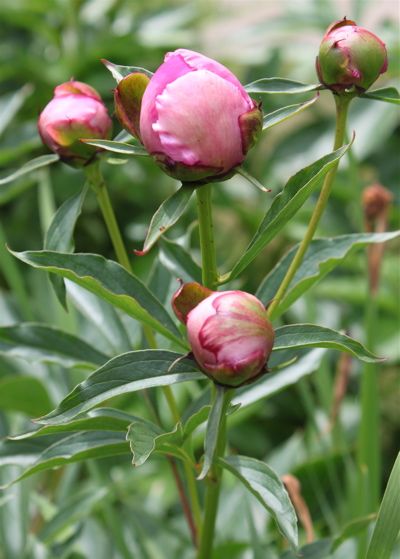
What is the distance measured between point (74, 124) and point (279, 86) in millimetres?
137

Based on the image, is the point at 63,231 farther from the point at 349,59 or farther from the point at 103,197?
the point at 349,59

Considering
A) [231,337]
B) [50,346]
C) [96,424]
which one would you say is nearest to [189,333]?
[231,337]

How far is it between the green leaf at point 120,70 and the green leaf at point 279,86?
0.07 meters

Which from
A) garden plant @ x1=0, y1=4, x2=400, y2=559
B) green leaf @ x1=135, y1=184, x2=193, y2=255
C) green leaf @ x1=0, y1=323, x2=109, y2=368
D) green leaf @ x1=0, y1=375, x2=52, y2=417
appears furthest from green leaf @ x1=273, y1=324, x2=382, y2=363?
green leaf @ x1=0, y1=375, x2=52, y2=417

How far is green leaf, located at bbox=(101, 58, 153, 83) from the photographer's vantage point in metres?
0.62

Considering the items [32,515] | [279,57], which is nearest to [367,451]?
[32,515]

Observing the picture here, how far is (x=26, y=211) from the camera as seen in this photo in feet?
6.15

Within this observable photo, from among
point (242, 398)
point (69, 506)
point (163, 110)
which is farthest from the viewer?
point (69, 506)

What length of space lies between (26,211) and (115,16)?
1.57 feet

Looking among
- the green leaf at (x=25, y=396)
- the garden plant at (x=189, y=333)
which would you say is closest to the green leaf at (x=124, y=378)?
the garden plant at (x=189, y=333)

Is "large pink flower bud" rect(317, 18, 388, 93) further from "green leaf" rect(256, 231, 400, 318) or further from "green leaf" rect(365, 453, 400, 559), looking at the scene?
"green leaf" rect(365, 453, 400, 559)

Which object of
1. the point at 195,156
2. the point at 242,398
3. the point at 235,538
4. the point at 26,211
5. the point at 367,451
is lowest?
the point at 26,211

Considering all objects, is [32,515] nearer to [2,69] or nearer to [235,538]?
[235,538]

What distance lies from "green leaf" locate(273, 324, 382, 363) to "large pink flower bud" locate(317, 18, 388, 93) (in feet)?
0.52
